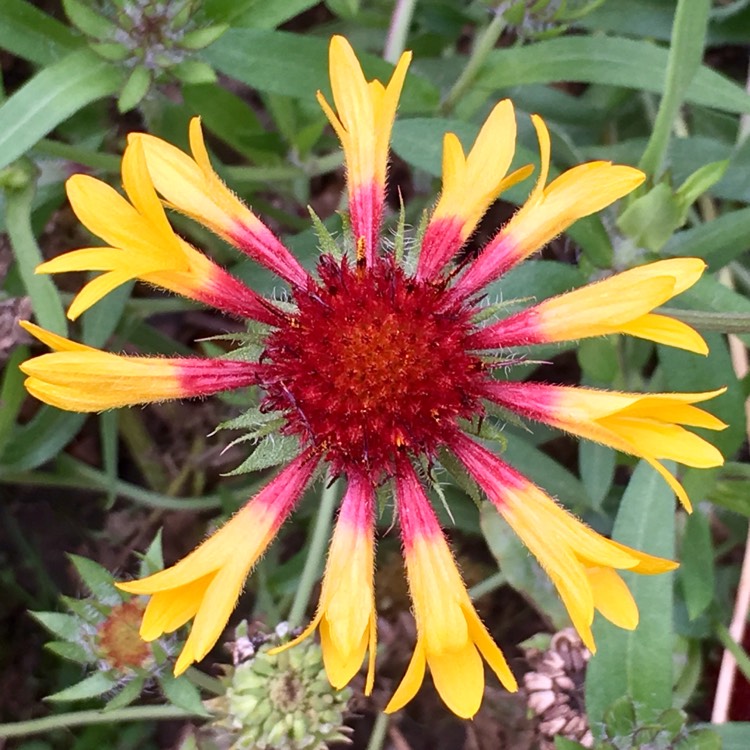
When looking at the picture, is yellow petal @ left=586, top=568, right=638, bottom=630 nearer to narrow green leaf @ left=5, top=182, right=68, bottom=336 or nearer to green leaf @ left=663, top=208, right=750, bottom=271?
green leaf @ left=663, top=208, right=750, bottom=271

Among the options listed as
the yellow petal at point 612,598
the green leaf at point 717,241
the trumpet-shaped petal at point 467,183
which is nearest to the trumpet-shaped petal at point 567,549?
the yellow petal at point 612,598

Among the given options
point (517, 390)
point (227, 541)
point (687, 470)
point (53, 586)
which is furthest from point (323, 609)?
point (53, 586)

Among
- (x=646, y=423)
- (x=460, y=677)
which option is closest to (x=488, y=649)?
(x=460, y=677)

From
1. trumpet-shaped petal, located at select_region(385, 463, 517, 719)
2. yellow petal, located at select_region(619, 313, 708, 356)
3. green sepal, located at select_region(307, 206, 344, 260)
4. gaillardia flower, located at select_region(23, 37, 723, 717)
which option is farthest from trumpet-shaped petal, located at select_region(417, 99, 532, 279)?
trumpet-shaped petal, located at select_region(385, 463, 517, 719)

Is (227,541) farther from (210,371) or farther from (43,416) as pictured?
(43,416)

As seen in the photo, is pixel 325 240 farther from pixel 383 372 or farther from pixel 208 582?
pixel 208 582

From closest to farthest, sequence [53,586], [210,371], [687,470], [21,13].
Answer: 1. [210,371]
2. [21,13]
3. [687,470]
4. [53,586]

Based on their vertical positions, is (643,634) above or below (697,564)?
below
